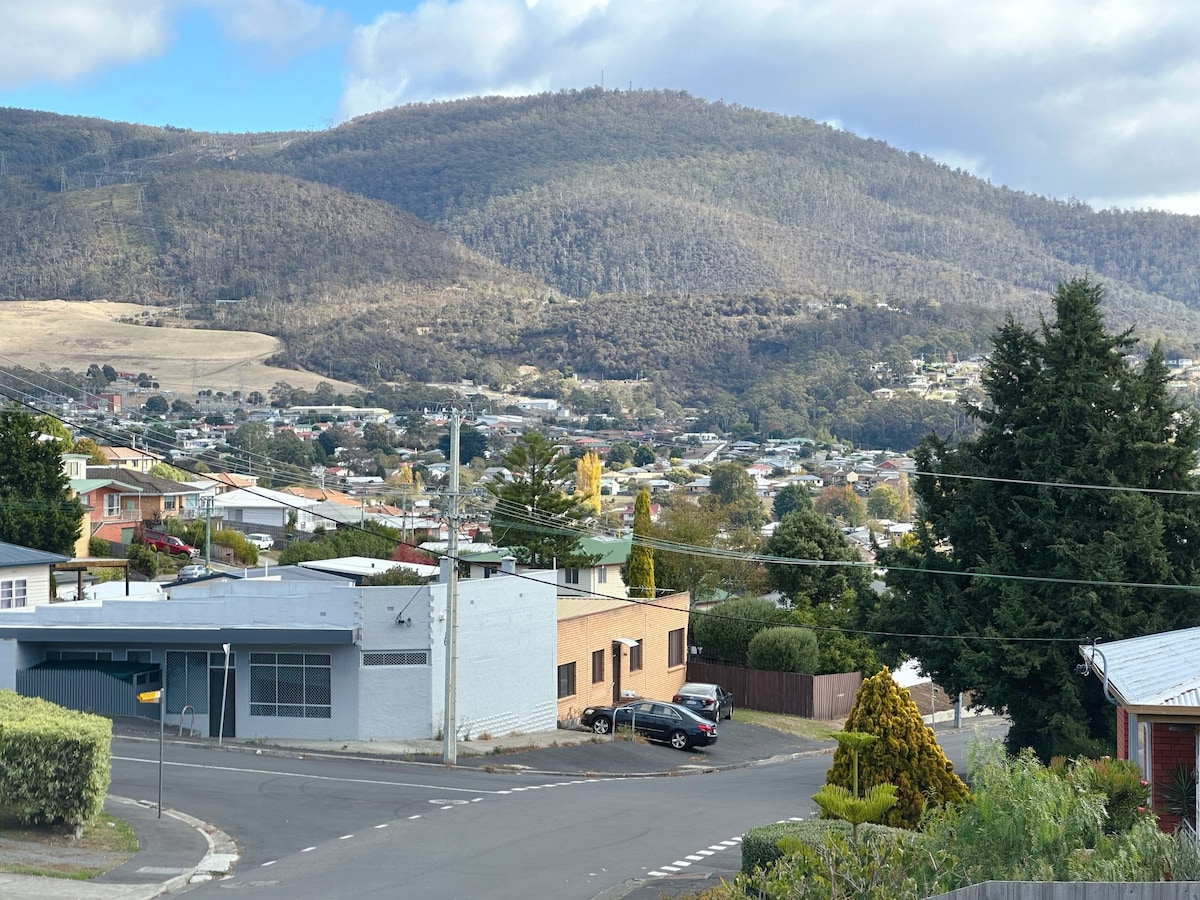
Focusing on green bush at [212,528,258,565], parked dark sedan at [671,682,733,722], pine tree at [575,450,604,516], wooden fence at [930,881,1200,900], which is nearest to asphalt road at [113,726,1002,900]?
parked dark sedan at [671,682,733,722]

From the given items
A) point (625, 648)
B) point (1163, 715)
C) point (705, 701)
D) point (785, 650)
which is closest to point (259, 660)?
point (625, 648)

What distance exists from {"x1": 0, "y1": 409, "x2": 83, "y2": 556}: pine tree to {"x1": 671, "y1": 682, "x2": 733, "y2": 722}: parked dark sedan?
26980mm

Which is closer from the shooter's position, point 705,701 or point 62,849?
point 62,849

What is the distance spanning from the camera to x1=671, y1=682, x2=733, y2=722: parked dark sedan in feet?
Result: 149

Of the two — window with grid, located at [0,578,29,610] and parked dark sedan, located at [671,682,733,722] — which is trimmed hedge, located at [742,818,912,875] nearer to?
parked dark sedan, located at [671,682,733,722]

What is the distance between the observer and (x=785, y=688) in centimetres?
5141

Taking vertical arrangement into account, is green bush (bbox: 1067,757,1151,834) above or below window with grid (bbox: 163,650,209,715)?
above

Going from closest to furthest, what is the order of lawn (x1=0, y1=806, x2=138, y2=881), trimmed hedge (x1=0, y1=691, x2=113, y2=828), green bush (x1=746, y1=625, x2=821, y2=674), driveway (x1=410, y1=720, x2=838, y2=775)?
1. lawn (x1=0, y1=806, x2=138, y2=881)
2. trimmed hedge (x1=0, y1=691, x2=113, y2=828)
3. driveway (x1=410, y1=720, x2=838, y2=775)
4. green bush (x1=746, y1=625, x2=821, y2=674)

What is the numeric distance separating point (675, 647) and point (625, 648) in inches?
201

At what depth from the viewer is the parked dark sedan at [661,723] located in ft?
131

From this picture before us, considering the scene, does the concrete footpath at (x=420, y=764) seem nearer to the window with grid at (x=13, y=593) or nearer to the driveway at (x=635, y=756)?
the driveway at (x=635, y=756)

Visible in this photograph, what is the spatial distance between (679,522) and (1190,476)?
129 feet

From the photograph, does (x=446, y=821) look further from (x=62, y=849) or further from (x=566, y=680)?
(x=566, y=680)

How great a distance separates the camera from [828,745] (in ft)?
152
